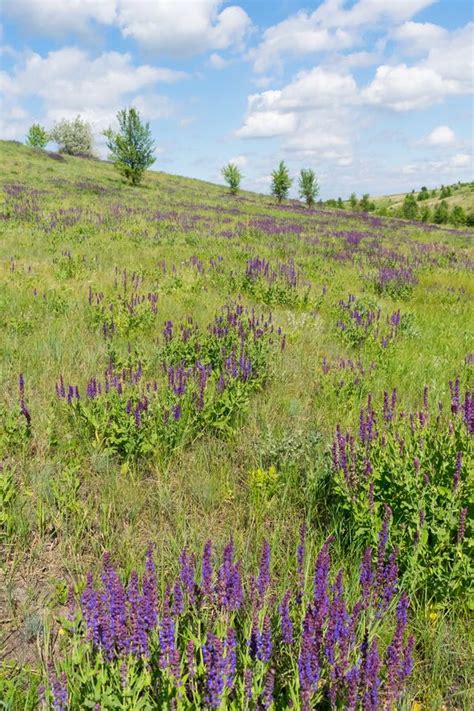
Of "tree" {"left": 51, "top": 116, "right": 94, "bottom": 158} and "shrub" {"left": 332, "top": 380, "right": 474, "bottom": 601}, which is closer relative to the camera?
"shrub" {"left": 332, "top": 380, "right": 474, "bottom": 601}

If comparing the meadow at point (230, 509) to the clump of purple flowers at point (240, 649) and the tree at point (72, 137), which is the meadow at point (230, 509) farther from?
the tree at point (72, 137)

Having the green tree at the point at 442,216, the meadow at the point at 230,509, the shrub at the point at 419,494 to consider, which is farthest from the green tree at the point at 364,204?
the shrub at the point at 419,494

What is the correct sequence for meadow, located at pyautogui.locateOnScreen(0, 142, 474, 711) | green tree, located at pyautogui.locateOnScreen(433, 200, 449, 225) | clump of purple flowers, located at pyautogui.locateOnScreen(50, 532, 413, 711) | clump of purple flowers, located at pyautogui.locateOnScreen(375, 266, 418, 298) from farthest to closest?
green tree, located at pyautogui.locateOnScreen(433, 200, 449, 225) < clump of purple flowers, located at pyautogui.locateOnScreen(375, 266, 418, 298) < meadow, located at pyautogui.locateOnScreen(0, 142, 474, 711) < clump of purple flowers, located at pyautogui.locateOnScreen(50, 532, 413, 711)

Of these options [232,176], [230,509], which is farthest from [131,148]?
[230,509]

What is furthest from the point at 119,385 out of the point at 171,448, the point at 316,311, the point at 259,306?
the point at 316,311


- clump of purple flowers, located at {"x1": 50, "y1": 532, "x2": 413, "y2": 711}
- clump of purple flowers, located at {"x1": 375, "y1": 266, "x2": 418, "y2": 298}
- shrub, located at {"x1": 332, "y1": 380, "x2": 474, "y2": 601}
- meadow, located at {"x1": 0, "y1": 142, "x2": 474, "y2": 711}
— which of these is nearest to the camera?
clump of purple flowers, located at {"x1": 50, "y1": 532, "x2": 413, "y2": 711}

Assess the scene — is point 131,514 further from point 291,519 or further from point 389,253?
point 389,253

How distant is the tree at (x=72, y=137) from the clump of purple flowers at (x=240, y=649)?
9455cm

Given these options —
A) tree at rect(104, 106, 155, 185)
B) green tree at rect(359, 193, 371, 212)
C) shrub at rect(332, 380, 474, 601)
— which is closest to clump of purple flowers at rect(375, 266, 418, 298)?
shrub at rect(332, 380, 474, 601)

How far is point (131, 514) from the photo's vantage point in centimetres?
288

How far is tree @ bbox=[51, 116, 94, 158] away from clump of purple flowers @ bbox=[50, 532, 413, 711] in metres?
94.6

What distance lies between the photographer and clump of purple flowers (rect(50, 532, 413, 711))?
1.56 meters

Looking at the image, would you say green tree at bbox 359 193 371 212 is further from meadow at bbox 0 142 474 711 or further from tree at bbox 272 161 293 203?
meadow at bbox 0 142 474 711

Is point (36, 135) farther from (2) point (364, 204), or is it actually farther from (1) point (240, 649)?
(1) point (240, 649)
